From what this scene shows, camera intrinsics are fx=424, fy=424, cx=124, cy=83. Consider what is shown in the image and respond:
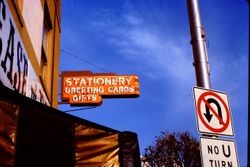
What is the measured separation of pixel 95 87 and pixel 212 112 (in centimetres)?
1603

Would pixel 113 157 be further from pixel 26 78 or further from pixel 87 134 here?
pixel 26 78

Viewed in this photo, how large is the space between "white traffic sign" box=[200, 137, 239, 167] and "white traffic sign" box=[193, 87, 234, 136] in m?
0.16

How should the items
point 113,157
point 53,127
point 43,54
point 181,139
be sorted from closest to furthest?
point 53,127
point 113,157
point 43,54
point 181,139

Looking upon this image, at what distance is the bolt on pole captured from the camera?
6289mm

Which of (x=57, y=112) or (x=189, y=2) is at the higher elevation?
A: (x=189, y=2)

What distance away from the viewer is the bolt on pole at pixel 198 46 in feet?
20.6

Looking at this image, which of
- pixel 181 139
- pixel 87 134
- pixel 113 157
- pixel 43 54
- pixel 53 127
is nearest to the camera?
pixel 53 127

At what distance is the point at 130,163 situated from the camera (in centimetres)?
614

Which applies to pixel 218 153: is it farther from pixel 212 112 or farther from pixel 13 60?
pixel 13 60

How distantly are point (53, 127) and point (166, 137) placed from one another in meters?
38.9

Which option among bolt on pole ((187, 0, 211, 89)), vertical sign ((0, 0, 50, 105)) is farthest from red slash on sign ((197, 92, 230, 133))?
vertical sign ((0, 0, 50, 105))

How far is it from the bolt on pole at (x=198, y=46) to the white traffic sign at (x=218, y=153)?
87 cm

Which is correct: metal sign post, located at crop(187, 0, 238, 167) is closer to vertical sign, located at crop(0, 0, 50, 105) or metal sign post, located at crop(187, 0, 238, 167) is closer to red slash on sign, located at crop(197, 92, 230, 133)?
red slash on sign, located at crop(197, 92, 230, 133)

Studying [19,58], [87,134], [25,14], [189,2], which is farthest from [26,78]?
[189,2]
